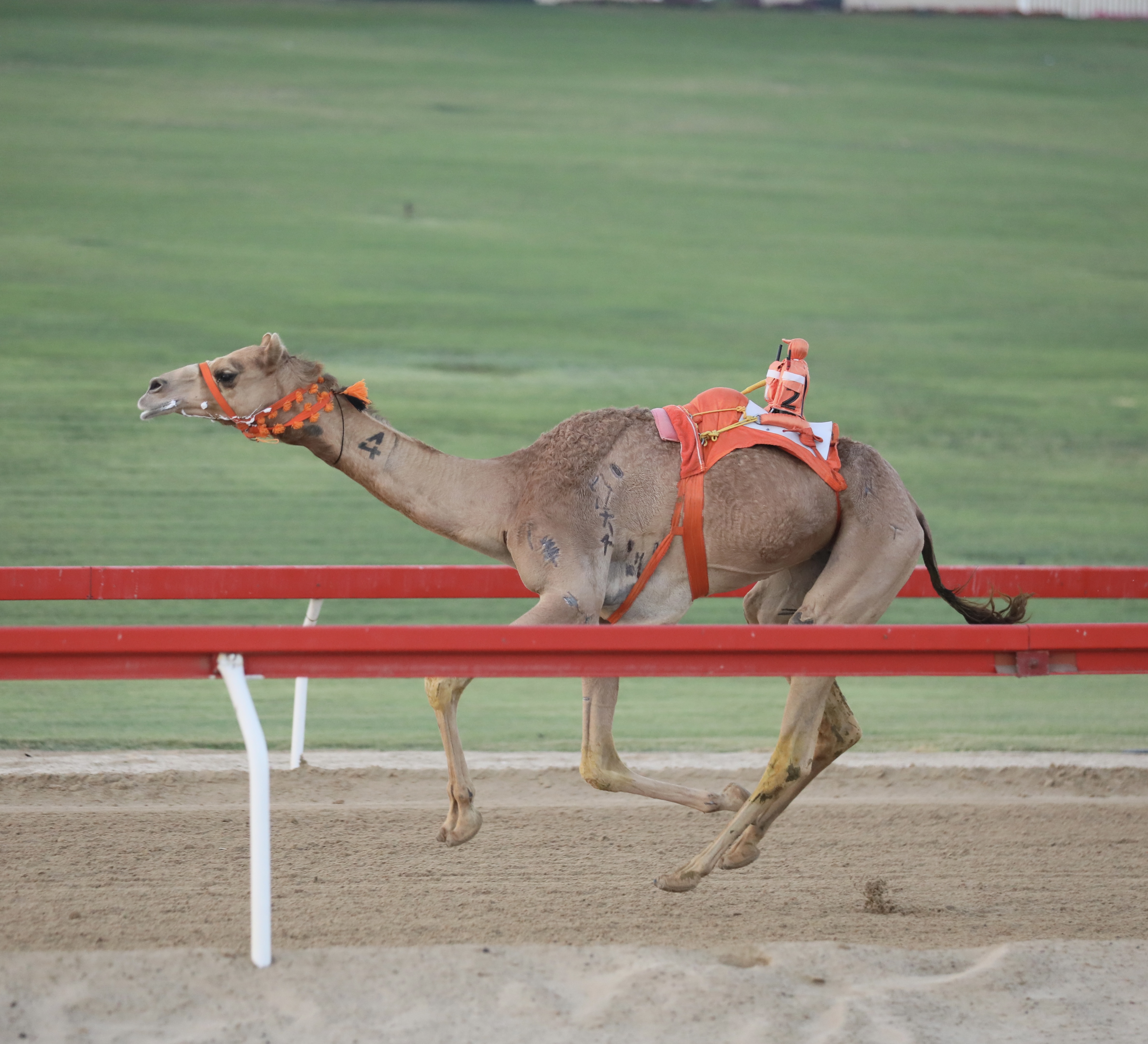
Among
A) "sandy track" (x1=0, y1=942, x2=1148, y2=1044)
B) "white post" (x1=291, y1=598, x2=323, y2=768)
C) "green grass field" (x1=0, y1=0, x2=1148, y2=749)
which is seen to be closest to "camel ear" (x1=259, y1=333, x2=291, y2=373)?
"white post" (x1=291, y1=598, x2=323, y2=768)

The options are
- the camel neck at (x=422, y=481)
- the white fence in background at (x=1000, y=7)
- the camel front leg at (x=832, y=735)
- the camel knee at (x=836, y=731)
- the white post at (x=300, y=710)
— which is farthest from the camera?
the white fence in background at (x=1000, y=7)

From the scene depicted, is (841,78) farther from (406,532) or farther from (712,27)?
(406,532)

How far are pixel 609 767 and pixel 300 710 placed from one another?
1917 millimetres

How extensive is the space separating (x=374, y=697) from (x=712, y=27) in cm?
2426

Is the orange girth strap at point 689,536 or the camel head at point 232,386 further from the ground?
the camel head at point 232,386

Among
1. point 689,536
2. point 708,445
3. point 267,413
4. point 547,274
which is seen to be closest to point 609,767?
point 689,536

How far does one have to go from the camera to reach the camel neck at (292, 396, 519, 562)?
484 centimetres

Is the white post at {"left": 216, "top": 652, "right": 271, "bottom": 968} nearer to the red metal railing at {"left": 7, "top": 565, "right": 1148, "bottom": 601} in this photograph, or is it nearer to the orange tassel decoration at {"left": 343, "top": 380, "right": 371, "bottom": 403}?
the red metal railing at {"left": 7, "top": 565, "right": 1148, "bottom": 601}

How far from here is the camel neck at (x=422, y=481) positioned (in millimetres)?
4836

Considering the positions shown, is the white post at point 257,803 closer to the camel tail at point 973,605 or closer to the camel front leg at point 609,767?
the camel front leg at point 609,767

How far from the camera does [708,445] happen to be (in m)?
4.84

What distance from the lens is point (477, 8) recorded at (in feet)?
100.0

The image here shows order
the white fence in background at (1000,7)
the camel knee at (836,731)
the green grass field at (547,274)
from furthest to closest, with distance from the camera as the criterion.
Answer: the white fence in background at (1000,7)
the green grass field at (547,274)
the camel knee at (836,731)

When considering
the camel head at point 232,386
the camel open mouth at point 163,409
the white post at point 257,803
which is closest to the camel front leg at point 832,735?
the white post at point 257,803
